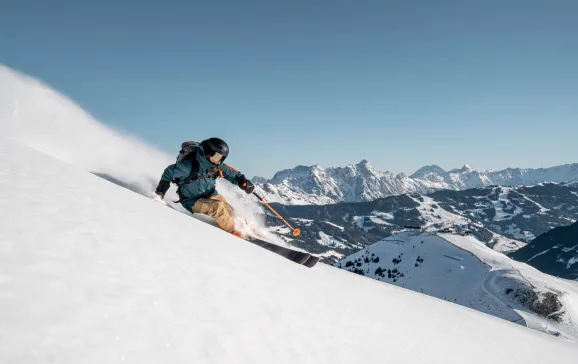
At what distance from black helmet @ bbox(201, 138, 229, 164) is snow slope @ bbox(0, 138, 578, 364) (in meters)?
3.94

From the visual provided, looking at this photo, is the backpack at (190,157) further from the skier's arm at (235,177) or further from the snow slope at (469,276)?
the snow slope at (469,276)

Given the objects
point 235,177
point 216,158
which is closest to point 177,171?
point 216,158

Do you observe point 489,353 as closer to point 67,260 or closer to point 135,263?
point 135,263

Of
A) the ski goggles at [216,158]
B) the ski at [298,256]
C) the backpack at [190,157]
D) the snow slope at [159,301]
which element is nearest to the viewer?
the snow slope at [159,301]

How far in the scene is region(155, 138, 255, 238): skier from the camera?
10242 millimetres

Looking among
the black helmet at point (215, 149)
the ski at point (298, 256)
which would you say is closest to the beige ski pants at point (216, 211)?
the black helmet at point (215, 149)

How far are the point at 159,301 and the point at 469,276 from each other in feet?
216

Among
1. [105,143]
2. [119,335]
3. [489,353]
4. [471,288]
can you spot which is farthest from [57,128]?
[471,288]

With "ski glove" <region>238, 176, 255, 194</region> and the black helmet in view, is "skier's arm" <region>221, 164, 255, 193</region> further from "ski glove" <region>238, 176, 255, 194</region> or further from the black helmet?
the black helmet

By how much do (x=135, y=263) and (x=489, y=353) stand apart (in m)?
5.81

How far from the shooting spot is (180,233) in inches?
219

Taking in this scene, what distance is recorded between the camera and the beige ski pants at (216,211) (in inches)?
405

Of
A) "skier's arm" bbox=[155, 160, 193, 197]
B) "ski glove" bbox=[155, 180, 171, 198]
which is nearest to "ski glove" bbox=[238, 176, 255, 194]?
"skier's arm" bbox=[155, 160, 193, 197]

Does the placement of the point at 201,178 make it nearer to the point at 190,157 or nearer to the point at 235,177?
the point at 190,157
